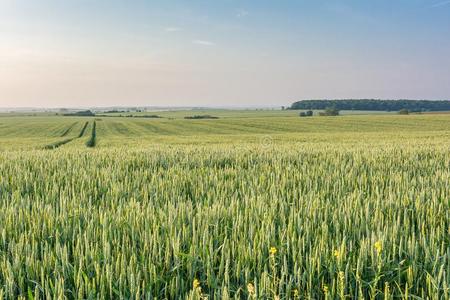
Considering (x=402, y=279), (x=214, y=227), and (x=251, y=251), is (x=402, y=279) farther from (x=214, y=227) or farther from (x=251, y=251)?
(x=214, y=227)

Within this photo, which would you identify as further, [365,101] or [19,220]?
[365,101]

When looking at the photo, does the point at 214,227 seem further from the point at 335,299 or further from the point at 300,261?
the point at 335,299

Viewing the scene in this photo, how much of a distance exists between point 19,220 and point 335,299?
7.95ft

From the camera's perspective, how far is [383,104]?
161375 millimetres

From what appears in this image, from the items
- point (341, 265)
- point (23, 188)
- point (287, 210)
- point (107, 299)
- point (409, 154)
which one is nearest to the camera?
point (107, 299)

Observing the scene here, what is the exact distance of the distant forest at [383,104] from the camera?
514 ft

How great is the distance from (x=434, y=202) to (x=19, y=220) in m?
3.49

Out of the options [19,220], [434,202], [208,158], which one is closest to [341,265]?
[434,202]

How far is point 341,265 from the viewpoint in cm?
201

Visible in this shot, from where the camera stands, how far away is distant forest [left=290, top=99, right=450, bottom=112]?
514ft

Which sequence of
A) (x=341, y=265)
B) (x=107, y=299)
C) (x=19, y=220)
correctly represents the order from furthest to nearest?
(x=19, y=220)
(x=341, y=265)
(x=107, y=299)

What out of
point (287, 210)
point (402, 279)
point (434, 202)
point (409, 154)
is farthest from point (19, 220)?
point (409, 154)

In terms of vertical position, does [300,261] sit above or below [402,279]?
above

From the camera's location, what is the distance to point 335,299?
183 cm
